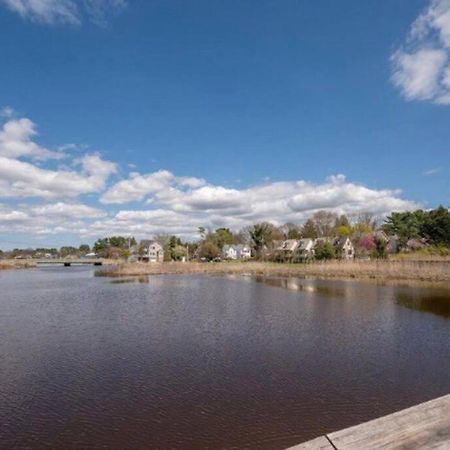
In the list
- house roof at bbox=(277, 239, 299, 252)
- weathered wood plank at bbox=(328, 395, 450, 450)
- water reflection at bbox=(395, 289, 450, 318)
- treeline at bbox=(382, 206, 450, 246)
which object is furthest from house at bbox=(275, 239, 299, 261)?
Result: weathered wood plank at bbox=(328, 395, 450, 450)

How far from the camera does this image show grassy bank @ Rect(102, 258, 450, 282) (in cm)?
3422

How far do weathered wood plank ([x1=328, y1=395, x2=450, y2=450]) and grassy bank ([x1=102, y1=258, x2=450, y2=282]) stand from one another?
33858 millimetres

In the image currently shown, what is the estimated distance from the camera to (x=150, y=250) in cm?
10619

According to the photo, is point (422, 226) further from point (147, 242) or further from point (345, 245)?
point (147, 242)

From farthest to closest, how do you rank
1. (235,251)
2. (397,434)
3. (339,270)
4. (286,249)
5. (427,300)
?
(235,251) < (286,249) < (339,270) < (427,300) < (397,434)

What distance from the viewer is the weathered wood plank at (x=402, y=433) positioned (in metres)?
2.16

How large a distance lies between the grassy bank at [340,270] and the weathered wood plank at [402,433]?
1333 inches

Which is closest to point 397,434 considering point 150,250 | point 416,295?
point 416,295

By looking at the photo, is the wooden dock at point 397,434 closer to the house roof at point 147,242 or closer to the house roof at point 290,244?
the house roof at point 290,244

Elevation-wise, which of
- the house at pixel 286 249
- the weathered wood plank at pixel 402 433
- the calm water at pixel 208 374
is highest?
the house at pixel 286 249

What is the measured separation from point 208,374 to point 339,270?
32.9 meters

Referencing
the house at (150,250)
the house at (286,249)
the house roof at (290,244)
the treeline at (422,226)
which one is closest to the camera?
the treeline at (422,226)

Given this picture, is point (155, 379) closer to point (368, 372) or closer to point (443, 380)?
point (368, 372)

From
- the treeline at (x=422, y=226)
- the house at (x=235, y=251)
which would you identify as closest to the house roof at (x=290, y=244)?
the treeline at (x=422, y=226)
